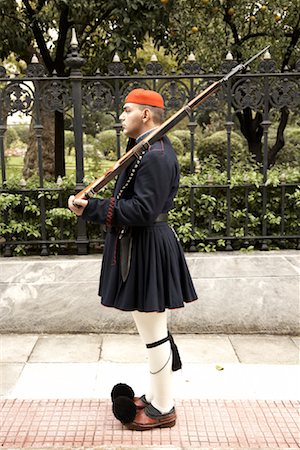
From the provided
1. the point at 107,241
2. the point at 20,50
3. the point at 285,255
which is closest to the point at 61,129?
the point at 20,50

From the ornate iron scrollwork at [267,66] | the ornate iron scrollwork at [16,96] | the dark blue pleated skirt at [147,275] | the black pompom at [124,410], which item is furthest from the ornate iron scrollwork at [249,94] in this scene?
the black pompom at [124,410]

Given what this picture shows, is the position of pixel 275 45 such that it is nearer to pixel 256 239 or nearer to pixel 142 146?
pixel 256 239

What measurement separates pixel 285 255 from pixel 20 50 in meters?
6.03

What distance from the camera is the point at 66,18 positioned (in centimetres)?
920

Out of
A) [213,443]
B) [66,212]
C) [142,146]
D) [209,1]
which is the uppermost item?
[209,1]

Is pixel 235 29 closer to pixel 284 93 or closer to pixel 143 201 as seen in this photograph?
pixel 284 93

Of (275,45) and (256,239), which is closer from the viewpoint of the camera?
(256,239)

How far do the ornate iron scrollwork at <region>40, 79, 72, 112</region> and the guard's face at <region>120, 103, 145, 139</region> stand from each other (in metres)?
3.16

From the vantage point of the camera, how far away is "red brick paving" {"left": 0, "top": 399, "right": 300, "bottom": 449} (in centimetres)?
335

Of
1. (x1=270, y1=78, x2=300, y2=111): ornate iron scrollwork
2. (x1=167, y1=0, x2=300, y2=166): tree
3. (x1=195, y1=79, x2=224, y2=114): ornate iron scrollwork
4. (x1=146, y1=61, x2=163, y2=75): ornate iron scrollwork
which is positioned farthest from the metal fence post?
(x1=167, y1=0, x2=300, y2=166): tree

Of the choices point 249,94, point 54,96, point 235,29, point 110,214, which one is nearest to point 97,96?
point 54,96

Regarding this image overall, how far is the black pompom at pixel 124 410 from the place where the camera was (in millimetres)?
3453

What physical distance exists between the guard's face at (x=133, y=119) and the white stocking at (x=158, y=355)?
1.12 metres

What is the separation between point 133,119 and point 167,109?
3310mm
